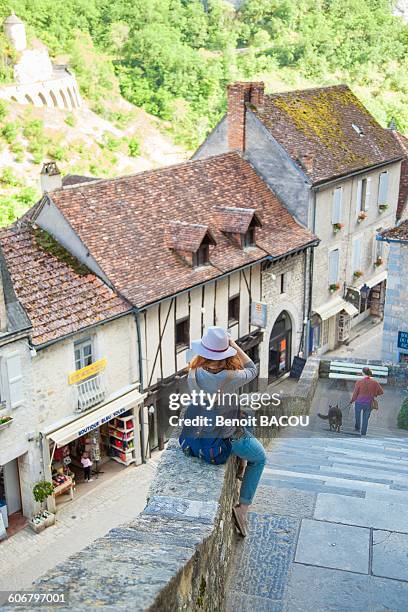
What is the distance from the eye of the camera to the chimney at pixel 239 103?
22.0 metres

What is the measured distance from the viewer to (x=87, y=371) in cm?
1584

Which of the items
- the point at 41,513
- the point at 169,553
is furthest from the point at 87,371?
the point at 169,553

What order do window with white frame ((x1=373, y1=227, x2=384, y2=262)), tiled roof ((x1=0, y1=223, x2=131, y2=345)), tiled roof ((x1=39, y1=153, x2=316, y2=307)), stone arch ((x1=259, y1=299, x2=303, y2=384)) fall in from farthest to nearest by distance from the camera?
1. window with white frame ((x1=373, y1=227, x2=384, y2=262))
2. stone arch ((x1=259, y1=299, x2=303, y2=384))
3. tiled roof ((x1=39, y1=153, x2=316, y2=307))
4. tiled roof ((x1=0, y1=223, x2=131, y2=345))

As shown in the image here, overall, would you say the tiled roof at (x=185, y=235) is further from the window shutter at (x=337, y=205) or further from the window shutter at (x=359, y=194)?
the window shutter at (x=359, y=194)

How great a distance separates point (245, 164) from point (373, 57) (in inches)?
1956

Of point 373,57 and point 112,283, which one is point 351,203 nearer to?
point 112,283

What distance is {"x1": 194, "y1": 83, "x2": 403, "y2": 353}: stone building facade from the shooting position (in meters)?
22.1

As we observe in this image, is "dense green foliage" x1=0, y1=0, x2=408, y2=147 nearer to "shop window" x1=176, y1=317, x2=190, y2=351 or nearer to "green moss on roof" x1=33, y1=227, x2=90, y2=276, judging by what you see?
"shop window" x1=176, y1=317, x2=190, y2=351

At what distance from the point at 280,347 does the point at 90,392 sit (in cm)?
803

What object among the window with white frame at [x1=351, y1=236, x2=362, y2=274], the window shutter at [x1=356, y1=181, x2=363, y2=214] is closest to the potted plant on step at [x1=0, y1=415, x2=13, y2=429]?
the window with white frame at [x1=351, y1=236, x2=362, y2=274]

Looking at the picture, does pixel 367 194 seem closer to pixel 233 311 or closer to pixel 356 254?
pixel 356 254

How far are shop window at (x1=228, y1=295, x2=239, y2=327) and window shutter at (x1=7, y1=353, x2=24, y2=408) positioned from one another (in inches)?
273

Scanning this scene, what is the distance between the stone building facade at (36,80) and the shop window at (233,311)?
138ft

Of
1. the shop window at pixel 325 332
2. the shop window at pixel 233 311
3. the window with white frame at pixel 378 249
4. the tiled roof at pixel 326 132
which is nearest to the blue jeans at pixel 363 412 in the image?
the shop window at pixel 233 311
